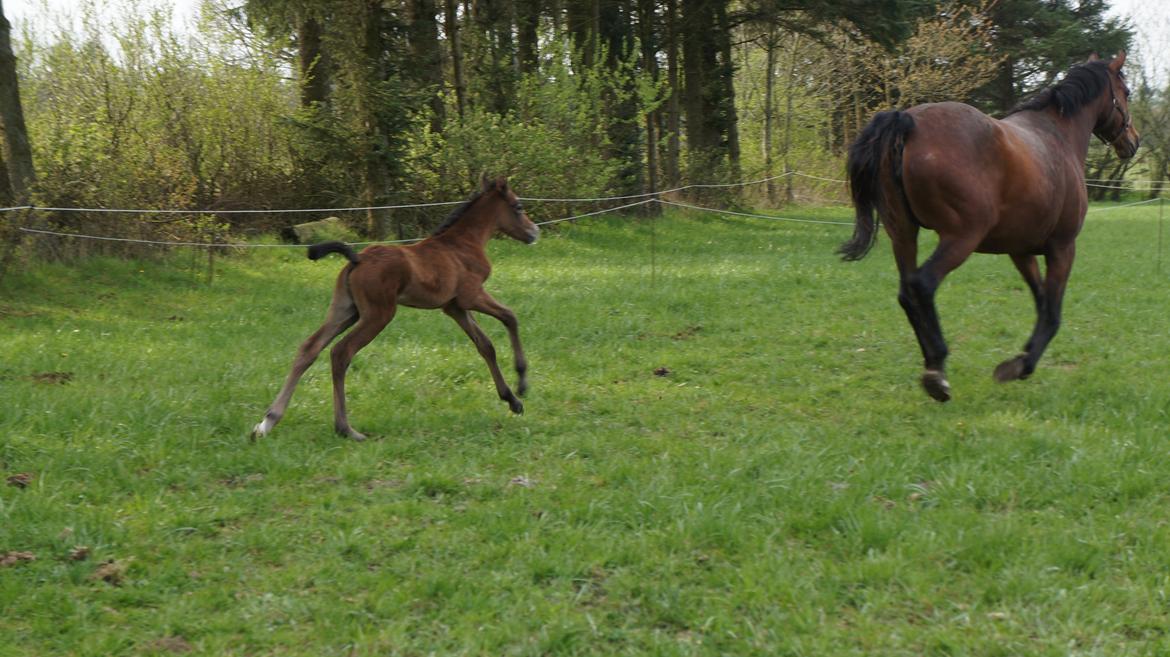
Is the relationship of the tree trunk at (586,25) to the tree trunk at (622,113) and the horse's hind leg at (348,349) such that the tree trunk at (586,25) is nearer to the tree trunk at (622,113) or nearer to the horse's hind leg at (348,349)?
the tree trunk at (622,113)

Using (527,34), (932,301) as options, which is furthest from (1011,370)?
(527,34)

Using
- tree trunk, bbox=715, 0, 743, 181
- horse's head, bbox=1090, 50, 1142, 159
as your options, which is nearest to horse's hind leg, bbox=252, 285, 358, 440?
horse's head, bbox=1090, 50, 1142, 159

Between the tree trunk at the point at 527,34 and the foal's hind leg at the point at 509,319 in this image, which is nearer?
the foal's hind leg at the point at 509,319

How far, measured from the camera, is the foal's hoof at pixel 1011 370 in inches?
283

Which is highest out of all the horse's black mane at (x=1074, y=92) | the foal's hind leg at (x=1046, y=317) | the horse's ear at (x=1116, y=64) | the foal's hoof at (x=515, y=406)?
the horse's ear at (x=1116, y=64)

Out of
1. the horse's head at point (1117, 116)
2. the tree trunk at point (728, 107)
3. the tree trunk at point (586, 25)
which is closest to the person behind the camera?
the horse's head at point (1117, 116)

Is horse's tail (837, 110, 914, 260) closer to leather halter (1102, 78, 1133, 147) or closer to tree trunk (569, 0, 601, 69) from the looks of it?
leather halter (1102, 78, 1133, 147)

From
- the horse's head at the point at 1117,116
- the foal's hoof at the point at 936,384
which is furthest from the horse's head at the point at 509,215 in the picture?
the horse's head at the point at 1117,116

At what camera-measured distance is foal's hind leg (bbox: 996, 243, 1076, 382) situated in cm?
721

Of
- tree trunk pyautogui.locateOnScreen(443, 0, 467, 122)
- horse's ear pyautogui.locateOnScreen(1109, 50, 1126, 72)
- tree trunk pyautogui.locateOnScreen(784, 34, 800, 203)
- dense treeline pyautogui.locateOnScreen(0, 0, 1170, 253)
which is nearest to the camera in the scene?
horse's ear pyautogui.locateOnScreen(1109, 50, 1126, 72)

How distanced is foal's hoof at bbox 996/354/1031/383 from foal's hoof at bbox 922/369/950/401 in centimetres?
74

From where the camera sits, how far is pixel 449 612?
3.73 metres

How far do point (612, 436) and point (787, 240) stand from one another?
14096mm

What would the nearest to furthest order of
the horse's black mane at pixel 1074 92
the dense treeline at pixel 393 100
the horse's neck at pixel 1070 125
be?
the horse's neck at pixel 1070 125 < the horse's black mane at pixel 1074 92 < the dense treeline at pixel 393 100
